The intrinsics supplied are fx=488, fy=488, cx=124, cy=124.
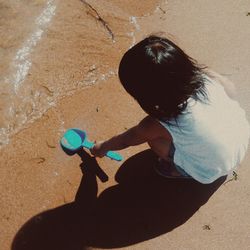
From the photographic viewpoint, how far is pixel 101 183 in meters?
2.73

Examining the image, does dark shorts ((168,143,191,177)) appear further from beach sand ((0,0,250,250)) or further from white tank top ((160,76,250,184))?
beach sand ((0,0,250,250))

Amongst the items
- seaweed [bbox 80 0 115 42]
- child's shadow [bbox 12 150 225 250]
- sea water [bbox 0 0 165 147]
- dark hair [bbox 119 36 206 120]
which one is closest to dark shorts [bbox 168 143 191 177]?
child's shadow [bbox 12 150 225 250]

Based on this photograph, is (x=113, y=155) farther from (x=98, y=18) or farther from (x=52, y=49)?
(x=98, y=18)

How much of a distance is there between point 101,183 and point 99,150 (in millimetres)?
243

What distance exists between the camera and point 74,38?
3234 mm

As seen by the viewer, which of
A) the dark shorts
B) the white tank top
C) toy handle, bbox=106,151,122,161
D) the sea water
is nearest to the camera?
the white tank top

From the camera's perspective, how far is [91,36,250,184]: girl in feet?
6.87

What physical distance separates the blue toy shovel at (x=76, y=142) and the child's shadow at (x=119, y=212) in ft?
0.33

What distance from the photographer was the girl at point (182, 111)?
2.09 m

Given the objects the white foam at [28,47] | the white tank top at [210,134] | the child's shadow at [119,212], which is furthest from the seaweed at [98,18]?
the white tank top at [210,134]

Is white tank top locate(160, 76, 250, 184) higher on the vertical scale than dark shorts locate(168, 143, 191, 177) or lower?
higher

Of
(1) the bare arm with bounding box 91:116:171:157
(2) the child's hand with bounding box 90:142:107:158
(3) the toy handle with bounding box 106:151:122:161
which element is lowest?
(3) the toy handle with bounding box 106:151:122:161

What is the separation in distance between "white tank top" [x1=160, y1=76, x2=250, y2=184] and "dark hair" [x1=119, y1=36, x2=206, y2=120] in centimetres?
6

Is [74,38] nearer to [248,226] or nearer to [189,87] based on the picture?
[189,87]
